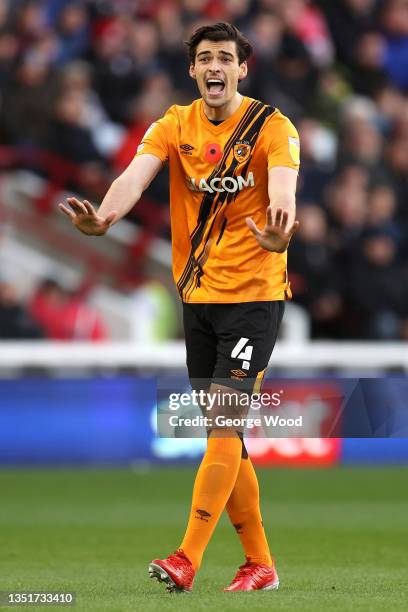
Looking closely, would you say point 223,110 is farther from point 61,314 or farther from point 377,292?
point 377,292

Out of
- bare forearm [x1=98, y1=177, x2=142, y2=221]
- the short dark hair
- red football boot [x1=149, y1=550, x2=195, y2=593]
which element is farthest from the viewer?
the short dark hair

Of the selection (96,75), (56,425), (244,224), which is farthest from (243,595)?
(96,75)

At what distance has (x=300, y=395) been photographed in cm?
716

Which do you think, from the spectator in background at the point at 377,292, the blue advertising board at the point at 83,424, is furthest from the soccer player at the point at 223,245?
the spectator in background at the point at 377,292

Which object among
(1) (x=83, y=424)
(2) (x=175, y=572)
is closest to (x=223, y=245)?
(2) (x=175, y=572)

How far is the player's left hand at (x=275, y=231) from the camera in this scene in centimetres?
594

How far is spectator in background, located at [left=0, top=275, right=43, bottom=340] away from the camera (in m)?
14.3

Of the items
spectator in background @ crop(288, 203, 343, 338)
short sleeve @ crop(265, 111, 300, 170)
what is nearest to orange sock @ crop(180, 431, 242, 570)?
short sleeve @ crop(265, 111, 300, 170)

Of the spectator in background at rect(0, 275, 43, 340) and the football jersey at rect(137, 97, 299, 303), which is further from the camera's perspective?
the spectator in background at rect(0, 275, 43, 340)

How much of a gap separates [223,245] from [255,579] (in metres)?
1.44

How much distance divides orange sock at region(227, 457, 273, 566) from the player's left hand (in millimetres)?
1127

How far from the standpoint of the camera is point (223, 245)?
6566 mm

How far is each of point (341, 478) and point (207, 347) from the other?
677 centimetres

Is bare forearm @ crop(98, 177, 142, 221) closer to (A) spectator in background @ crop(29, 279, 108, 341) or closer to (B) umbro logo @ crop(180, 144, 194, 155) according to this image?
(B) umbro logo @ crop(180, 144, 194, 155)
